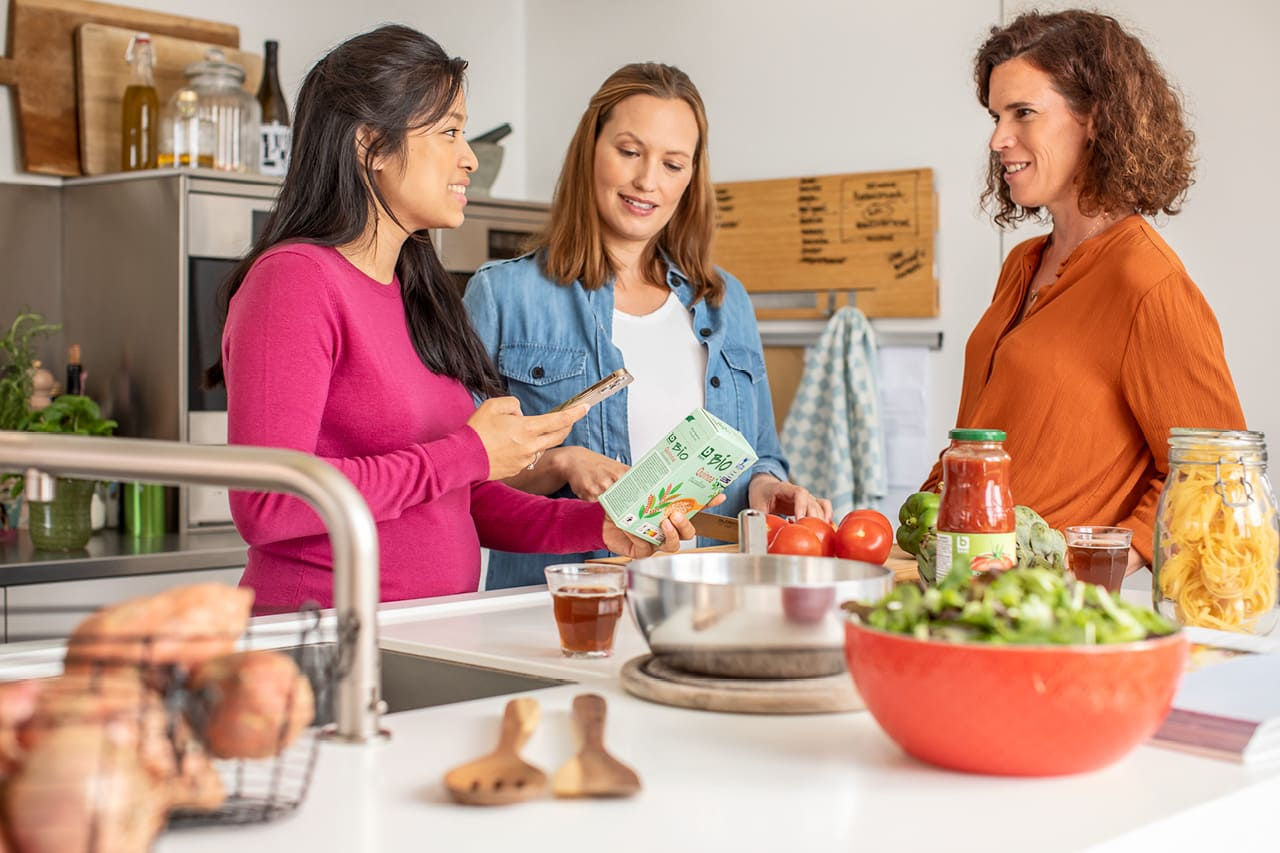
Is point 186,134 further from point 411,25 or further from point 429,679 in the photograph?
point 429,679

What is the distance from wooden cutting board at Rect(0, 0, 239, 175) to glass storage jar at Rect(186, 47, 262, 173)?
11.6 inches

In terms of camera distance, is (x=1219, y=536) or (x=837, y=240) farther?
(x=837, y=240)

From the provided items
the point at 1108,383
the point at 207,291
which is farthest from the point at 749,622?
the point at 207,291

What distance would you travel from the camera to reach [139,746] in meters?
0.70

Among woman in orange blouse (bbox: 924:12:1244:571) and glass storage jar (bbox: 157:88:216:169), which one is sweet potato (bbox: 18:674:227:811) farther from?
glass storage jar (bbox: 157:88:216:169)

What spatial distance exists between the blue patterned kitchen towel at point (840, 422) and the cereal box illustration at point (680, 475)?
1.95m

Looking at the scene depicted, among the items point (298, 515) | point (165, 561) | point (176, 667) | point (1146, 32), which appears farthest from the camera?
point (1146, 32)

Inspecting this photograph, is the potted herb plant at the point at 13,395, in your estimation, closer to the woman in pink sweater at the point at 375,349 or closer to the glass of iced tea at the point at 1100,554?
the woman in pink sweater at the point at 375,349

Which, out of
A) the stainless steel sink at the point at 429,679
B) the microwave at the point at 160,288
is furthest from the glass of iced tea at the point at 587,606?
the microwave at the point at 160,288

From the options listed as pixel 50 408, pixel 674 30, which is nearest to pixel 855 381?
pixel 674 30

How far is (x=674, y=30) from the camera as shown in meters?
4.20

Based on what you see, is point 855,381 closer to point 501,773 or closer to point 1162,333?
point 1162,333

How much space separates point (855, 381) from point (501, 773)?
292 cm

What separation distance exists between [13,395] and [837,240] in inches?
84.1
